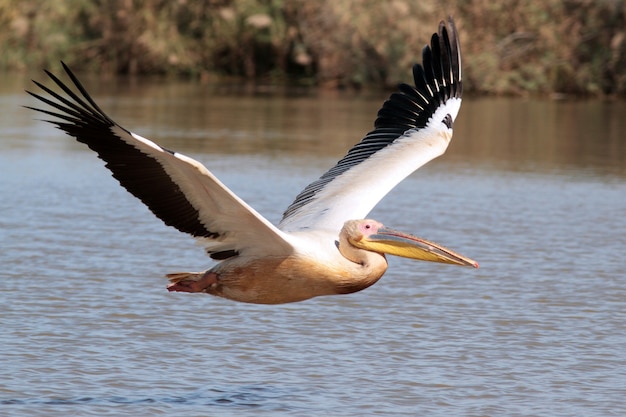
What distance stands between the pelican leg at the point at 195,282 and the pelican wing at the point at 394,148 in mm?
554

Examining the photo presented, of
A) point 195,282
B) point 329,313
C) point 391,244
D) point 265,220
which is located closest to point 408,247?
point 391,244

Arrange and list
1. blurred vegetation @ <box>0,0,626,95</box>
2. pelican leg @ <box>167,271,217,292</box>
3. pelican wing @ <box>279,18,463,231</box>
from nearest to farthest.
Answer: pelican leg @ <box>167,271,217,292</box>
pelican wing @ <box>279,18,463,231</box>
blurred vegetation @ <box>0,0,626,95</box>

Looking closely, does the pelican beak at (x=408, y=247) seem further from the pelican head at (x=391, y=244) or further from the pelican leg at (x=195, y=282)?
the pelican leg at (x=195, y=282)

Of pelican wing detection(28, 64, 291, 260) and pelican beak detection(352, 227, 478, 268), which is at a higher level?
pelican wing detection(28, 64, 291, 260)

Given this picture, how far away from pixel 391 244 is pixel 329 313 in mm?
1764

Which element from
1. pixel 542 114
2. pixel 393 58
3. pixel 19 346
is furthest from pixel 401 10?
pixel 19 346

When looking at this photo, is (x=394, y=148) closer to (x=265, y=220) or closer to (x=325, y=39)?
(x=265, y=220)

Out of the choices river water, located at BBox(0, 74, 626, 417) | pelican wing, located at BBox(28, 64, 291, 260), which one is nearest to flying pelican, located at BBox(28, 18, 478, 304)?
pelican wing, located at BBox(28, 64, 291, 260)

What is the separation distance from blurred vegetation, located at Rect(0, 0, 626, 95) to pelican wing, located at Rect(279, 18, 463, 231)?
17142mm

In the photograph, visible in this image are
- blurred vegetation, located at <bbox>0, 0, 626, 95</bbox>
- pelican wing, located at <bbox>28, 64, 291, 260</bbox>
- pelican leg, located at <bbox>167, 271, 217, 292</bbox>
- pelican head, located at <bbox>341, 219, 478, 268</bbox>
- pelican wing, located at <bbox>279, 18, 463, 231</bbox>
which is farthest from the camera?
blurred vegetation, located at <bbox>0, 0, 626, 95</bbox>

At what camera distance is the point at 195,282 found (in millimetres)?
5492

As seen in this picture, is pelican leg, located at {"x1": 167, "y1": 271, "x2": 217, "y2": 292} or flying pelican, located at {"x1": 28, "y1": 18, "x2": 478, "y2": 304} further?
pelican leg, located at {"x1": 167, "y1": 271, "x2": 217, "y2": 292}

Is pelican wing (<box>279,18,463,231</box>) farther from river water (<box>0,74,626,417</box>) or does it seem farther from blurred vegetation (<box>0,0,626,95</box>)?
blurred vegetation (<box>0,0,626,95</box>)

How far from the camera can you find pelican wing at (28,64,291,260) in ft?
16.0
